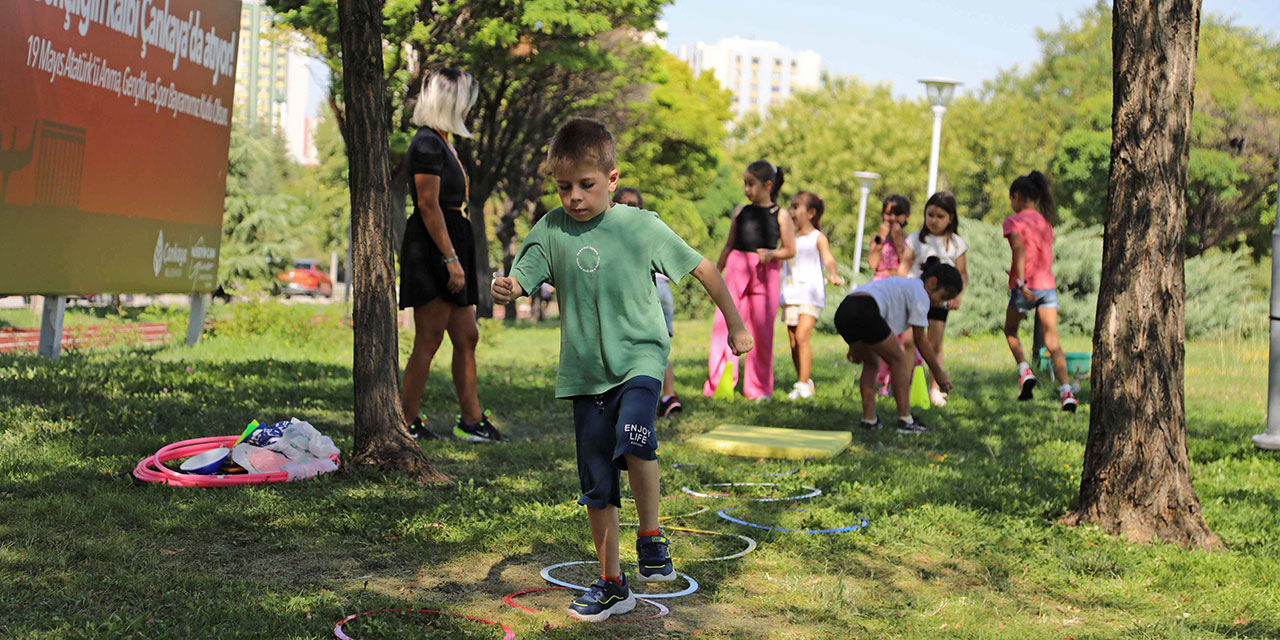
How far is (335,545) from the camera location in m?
4.60

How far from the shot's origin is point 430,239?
6.75m

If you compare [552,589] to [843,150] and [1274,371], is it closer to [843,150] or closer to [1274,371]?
[1274,371]

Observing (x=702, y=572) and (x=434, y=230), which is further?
(x=434, y=230)

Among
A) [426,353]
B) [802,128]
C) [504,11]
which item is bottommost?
[426,353]

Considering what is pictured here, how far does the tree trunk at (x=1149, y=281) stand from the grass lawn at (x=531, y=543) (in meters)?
0.29

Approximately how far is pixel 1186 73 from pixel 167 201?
894 centimetres

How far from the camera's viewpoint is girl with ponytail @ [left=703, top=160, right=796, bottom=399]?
962 centimetres

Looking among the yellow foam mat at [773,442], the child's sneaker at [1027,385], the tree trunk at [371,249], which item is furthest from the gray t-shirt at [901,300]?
the tree trunk at [371,249]

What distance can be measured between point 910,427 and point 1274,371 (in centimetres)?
242

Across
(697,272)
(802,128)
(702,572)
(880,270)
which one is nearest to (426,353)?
(702,572)

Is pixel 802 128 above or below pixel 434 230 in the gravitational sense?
above

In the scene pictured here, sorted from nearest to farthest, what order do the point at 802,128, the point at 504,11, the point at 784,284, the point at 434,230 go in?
the point at 434,230 → the point at 784,284 → the point at 504,11 → the point at 802,128

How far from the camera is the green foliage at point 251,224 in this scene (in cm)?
3881

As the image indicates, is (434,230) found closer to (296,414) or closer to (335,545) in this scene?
(296,414)
